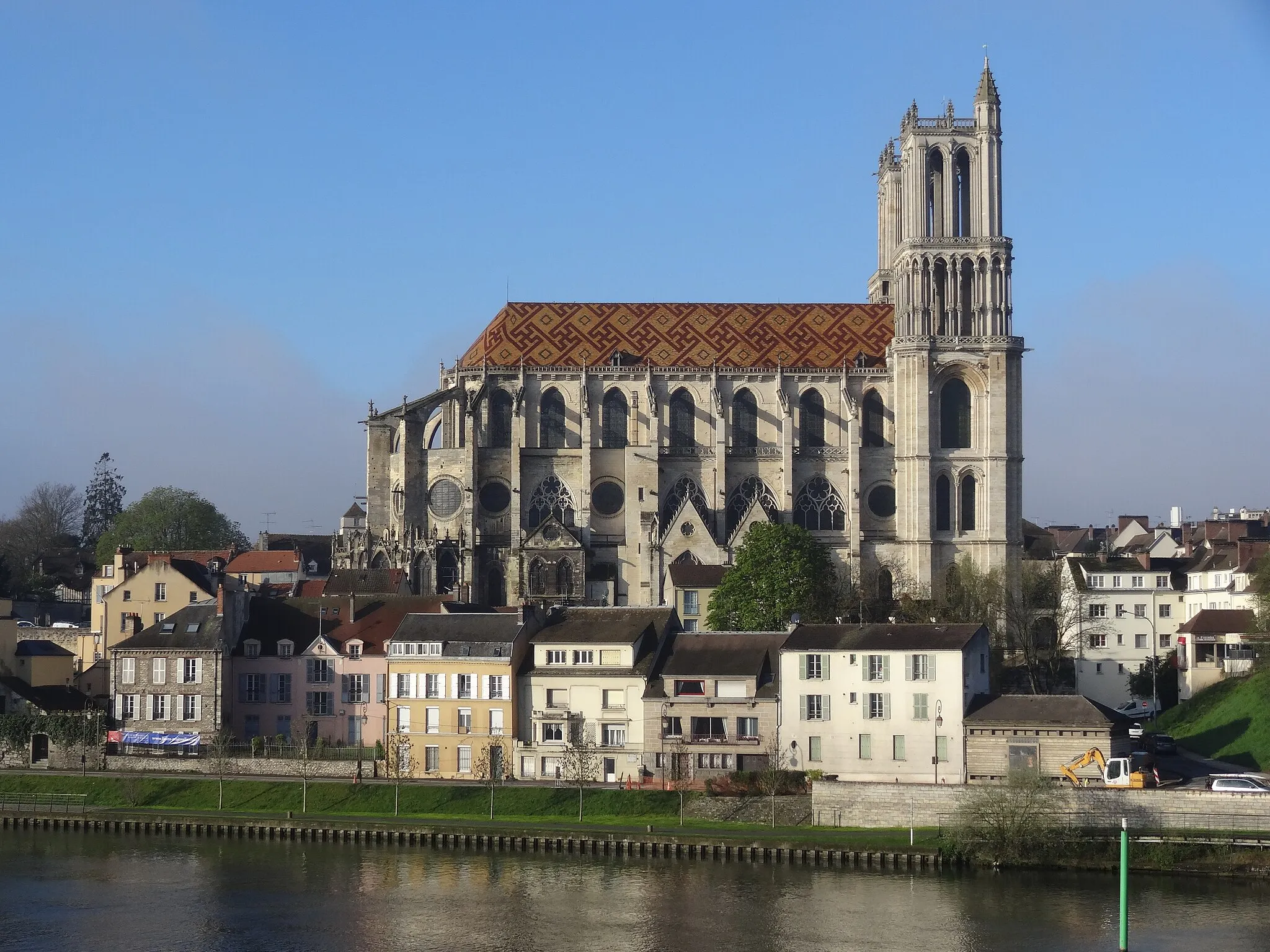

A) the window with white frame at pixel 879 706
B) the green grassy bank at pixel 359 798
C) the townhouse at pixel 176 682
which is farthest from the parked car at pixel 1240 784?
the townhouse at pixel 176 682

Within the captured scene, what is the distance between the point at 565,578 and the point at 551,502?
603cm

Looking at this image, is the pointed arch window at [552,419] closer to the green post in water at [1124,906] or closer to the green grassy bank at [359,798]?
the green grassy bank at [359,798]

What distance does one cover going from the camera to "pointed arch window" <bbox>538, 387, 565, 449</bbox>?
107 metres

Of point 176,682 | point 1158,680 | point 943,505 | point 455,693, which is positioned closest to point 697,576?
point 943,505

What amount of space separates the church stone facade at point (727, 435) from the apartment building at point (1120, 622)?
11566mm

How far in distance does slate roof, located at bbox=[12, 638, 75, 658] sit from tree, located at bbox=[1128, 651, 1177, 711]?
46.2m

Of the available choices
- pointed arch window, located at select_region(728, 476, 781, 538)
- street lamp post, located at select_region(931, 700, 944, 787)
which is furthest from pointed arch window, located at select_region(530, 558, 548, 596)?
street lamp post, located at select_region(931, 700, 944, 787)

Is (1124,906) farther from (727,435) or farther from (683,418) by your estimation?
(683,418)

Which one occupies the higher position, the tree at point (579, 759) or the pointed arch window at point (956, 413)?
the pointed arch window at point (956, 413)

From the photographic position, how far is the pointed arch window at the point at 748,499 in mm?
104438

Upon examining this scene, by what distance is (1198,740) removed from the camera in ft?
234

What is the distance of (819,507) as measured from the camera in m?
105

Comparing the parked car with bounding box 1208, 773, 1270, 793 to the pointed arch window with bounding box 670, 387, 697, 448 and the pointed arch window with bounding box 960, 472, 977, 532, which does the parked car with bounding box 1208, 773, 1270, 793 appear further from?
the pointed arch window with bounding box 670, 387, 697, 448

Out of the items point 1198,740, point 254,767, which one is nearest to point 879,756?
point 1198,740
